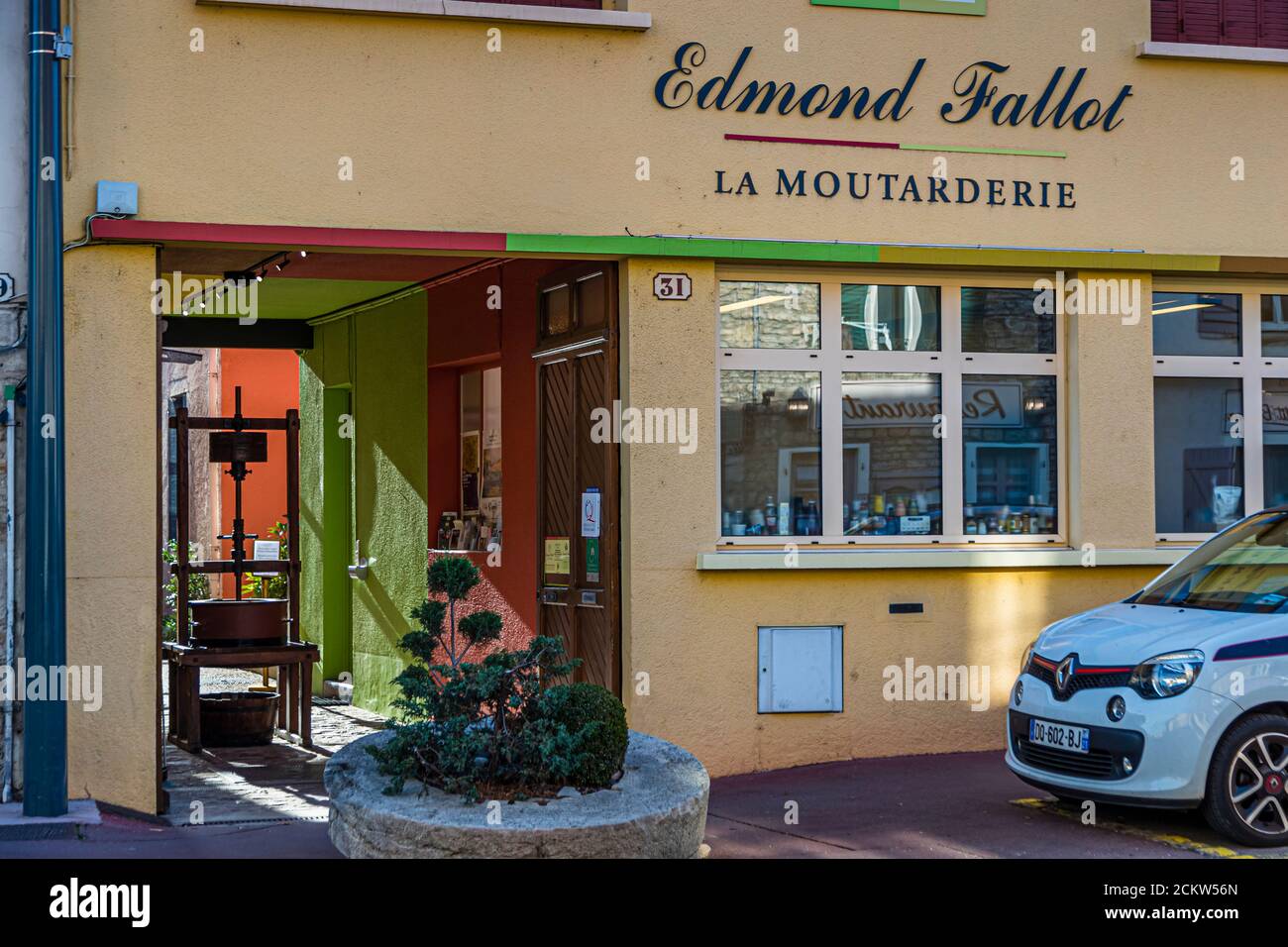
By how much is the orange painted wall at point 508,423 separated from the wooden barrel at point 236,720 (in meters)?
1.87

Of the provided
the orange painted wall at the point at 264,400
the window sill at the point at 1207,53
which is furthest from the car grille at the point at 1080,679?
the orange painted wall at the point at 264,400

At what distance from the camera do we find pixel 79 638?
8.95 meters

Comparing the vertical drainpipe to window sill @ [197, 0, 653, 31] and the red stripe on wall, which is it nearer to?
the red stripe on wall

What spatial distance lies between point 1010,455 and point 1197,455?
58.3 inches

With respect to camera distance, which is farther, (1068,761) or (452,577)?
(1068,761)

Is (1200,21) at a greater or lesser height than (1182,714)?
greater

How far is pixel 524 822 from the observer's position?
18.5ft

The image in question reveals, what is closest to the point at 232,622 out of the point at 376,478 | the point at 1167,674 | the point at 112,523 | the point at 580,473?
the point at 376,478

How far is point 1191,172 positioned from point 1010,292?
1558 millimetres

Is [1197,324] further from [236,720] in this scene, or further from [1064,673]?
[236,720]

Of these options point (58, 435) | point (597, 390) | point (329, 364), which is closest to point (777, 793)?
point (597, 390)

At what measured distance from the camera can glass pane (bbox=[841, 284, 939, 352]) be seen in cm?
1056

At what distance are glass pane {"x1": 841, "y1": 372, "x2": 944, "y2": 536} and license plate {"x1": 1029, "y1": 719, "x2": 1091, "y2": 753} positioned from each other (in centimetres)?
269

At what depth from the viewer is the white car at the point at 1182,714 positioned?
7.43m
